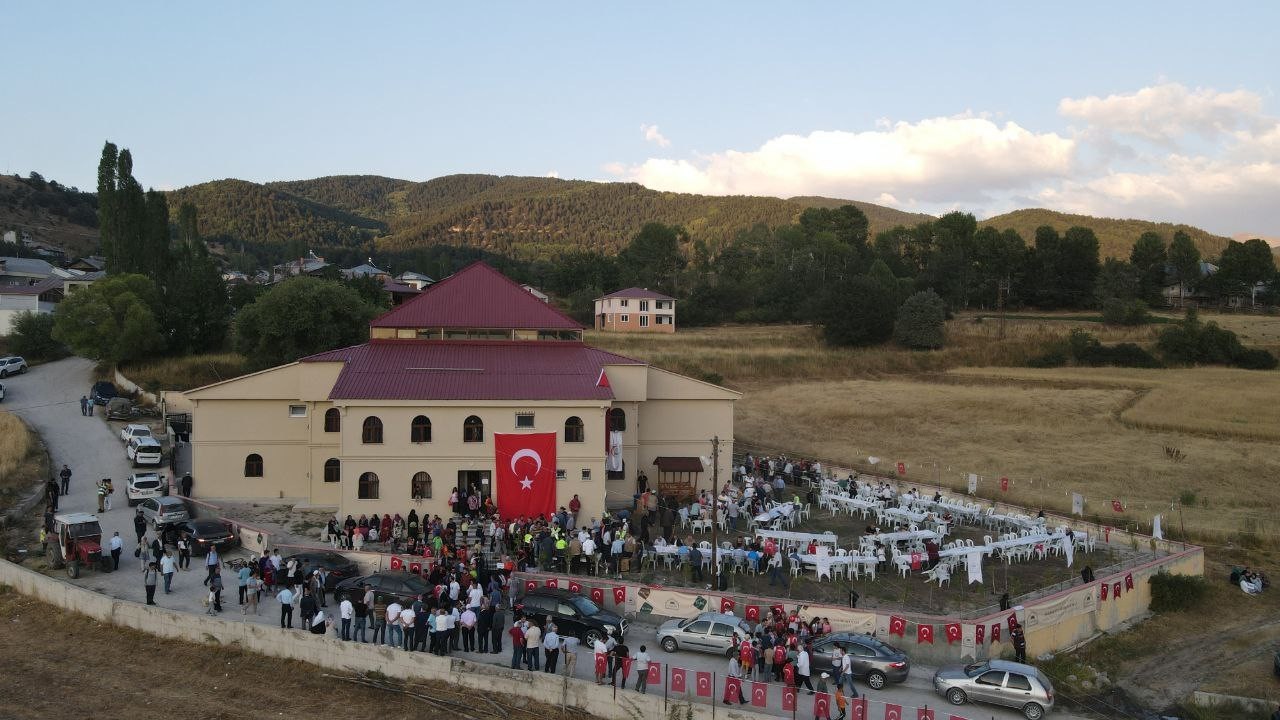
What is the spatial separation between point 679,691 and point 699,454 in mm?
21614

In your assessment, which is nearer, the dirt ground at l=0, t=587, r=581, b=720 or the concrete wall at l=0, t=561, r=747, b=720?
the concrete wall at l=0, t=561, r=747, b=720

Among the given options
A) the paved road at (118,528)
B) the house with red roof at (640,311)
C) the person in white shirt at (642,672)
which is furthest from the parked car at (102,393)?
the house with red roof at (640,311)

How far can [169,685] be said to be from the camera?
2017 centimetres

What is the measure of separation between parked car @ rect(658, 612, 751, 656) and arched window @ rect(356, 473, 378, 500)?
15176 millimetres

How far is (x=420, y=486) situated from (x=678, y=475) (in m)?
11.4

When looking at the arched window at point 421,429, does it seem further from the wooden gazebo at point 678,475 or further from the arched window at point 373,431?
the wooden gazebo at point 678,475

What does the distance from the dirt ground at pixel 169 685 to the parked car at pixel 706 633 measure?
11.8ft

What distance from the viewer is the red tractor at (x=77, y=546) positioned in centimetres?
2567

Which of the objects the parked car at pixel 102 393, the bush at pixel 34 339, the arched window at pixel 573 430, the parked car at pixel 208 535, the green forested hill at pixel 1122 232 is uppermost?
the green forested hill at pixel 1122 232

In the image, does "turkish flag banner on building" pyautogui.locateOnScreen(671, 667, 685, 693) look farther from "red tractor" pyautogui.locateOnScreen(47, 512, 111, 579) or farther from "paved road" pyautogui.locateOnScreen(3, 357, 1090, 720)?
"red tractor" pyautogui.locateOnScreen(47, 512, 111, 579)

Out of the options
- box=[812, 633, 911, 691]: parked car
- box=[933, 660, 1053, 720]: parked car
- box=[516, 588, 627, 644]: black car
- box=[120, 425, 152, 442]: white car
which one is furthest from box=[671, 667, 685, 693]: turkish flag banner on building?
box=[120, 425, 152, 442]: white car

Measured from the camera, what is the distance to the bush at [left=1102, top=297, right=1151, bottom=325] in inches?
3413

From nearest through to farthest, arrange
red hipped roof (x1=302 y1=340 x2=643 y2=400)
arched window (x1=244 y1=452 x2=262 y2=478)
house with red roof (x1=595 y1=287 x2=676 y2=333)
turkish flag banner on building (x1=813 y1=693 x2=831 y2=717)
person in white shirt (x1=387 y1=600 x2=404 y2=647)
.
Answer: turkish flag banner on building (x1=813 y1=693 x2=831 y2=717) < person in white shirt (x1=387 y1=600 x2=404 y2=647) < red hipped roof (x1=302 y1=340 x2=643 y2=400) < arched window (x1=244 y1=452 x2=262 y2=478) < house with red roof (x1=595 y1=287 x2=676 y2=333)

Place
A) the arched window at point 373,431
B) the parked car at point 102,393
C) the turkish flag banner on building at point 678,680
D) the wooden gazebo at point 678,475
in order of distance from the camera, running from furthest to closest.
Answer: the parked car at point 102,393, the wooden gazebo at point 678,475, the arched window at point 373,431, the turkish flag banner on building at point 678,680
